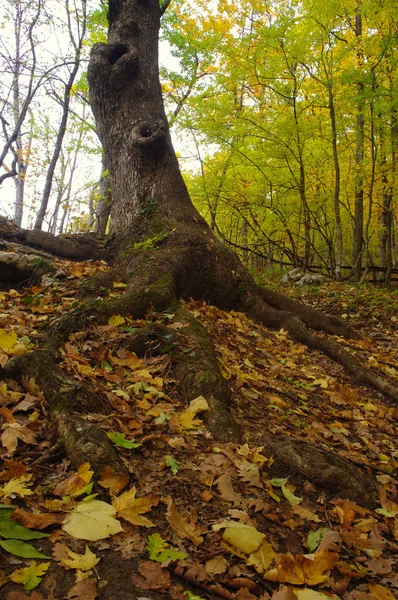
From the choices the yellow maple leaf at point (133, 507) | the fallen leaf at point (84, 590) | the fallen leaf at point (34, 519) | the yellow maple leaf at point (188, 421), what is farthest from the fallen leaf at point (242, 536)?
the yellow maple leaf at point (188, 421)

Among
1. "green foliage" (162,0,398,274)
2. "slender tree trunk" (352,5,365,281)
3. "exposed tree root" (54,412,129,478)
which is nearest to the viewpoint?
"exposed tree root" (54,412,129,478)

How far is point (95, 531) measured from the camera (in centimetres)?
125

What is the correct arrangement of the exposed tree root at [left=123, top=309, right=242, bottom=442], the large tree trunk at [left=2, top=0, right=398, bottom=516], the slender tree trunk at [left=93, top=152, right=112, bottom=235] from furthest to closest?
the slender tree trunk at [left=93, top=152, right=112, bottom=235], the exposed tree root at [left=123, top=309, right=242, bottom=442], the large tree trunk at [left=2, top=0, right=398, bottom=516]

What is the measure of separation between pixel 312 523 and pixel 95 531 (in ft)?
3.55

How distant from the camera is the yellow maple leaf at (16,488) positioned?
1335 millimetres

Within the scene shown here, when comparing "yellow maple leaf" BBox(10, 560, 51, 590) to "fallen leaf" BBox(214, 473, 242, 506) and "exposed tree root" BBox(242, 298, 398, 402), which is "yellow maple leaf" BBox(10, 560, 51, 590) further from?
"exposed tree root" BBox(242, 298, 398, 402)

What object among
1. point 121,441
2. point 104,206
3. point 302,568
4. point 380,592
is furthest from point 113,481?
point 104,206

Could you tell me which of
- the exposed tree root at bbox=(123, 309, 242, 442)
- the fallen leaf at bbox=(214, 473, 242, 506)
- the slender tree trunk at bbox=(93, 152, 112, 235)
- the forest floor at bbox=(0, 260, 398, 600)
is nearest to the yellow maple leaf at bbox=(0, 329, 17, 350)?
the forest floor at bbox=(0, 260, 398, 600)

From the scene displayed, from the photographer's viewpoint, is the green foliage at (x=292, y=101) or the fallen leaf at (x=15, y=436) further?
the green foliage at (x=292, y=101)

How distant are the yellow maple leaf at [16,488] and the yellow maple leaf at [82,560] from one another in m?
0.30

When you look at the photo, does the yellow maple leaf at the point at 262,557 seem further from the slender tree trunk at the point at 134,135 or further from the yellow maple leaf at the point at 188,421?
the slender tree trunk at the point at 134,135

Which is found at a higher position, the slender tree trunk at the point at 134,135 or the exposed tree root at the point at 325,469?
the slender tree trunk at the point at 134,135

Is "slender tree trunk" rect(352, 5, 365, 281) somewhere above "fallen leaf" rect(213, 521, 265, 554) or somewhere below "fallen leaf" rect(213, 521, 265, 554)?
above

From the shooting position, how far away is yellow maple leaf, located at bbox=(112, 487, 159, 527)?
1.38m
